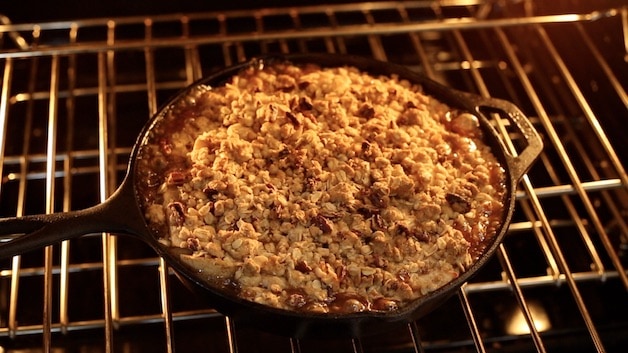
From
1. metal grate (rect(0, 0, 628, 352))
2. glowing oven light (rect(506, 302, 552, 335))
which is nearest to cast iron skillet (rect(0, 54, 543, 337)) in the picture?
metal grate (rect(0, 0, 628, 352))

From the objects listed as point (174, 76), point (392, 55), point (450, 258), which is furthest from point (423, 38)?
point (450, 258)

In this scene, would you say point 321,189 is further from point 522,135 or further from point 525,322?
point 525,322

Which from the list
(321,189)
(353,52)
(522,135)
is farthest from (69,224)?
(353,52)

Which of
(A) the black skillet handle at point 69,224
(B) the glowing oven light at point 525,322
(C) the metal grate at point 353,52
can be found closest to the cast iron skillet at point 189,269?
(A) the black skillet handle at point 69,224

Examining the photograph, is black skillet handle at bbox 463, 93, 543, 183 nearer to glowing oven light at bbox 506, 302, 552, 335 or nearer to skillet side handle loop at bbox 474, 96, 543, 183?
skillet side handle loop at bbox 474, 96, 543, 183

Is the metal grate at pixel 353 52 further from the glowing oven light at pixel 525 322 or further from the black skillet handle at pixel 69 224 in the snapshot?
the black skillet handle at pixel 69 224
